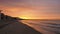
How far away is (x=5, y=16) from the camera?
3681 cm

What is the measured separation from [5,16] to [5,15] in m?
0.70

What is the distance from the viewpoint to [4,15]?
3672 cm

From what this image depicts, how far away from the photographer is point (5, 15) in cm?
3747

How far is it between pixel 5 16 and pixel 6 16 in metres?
0.23

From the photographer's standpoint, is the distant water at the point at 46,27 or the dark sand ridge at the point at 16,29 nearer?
the dark sand ridge at the point at 16,29

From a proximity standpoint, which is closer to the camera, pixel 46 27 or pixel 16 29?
pixel 16 29

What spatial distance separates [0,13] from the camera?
3622cm

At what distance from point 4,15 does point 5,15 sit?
76 cm

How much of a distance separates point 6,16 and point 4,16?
0.65 m

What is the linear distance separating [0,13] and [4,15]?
987 mm

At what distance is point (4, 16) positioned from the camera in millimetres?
36188

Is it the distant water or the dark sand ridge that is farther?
the distant water
